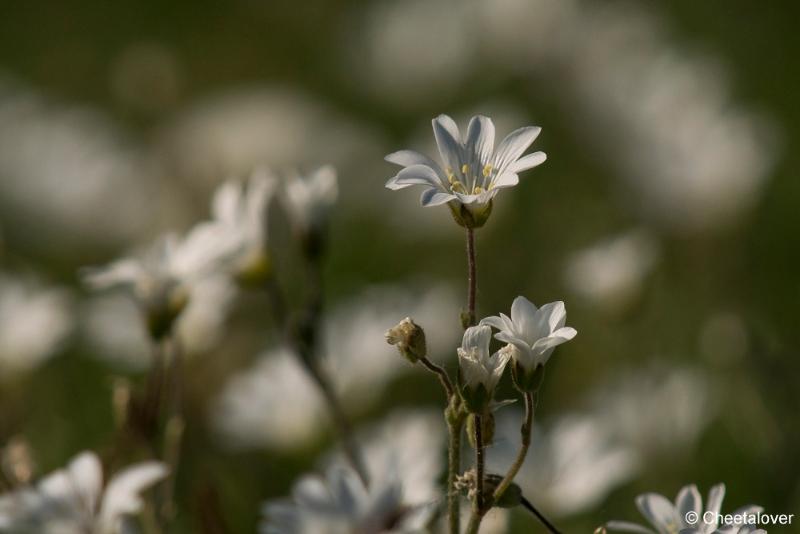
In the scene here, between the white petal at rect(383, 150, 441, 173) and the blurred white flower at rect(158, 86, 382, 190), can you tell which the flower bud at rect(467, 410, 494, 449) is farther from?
the blurred white flower at rect(158, 86, 382, 190)

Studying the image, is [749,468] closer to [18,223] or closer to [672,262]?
[672,262]

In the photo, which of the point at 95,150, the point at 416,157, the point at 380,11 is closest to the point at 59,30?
the point at 380,11

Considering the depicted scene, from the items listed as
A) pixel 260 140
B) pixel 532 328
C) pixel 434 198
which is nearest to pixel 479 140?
pixel 434 198

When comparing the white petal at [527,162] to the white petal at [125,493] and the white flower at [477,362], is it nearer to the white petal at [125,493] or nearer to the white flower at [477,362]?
the white flower at [477,362]

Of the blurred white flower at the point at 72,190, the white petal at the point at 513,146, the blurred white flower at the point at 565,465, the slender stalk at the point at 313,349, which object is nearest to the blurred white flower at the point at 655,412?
the blurred white flower at the point at 565,465

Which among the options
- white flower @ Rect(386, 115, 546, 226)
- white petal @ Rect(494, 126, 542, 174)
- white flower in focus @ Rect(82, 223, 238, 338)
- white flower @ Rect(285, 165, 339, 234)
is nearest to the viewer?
white flower @ Rect(386, 115, 546, 226)

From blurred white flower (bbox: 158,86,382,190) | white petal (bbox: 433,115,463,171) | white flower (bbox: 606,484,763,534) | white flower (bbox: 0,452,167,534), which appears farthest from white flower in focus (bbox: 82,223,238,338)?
blurred white flower (bbox: 158,86,382,190)

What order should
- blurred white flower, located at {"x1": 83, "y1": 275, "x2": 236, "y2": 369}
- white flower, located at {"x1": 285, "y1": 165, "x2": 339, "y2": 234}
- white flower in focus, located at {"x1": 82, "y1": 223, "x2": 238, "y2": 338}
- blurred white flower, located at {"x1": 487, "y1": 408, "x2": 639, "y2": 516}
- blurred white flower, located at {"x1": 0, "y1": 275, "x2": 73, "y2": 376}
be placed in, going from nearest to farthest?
1. white flower in focus, located at {"x1": 82, "y1": 223, "x2": 238, "y2": 338}
2. blurred white flower, located at {"x1": 487, "y1": 408, "x2": 639, "y2": 516}
3. white flower, located at {"x1": 285, "y1": 165, "x2": 339, "y2": 234}
4. blurred white flower, located at {"x1": 83, "y1": 275, "x2": 236, "y2": 369}
5. blurred white flower, located at {"x1": 0, "y1": 275, "x2": 73, "y2": 376}
